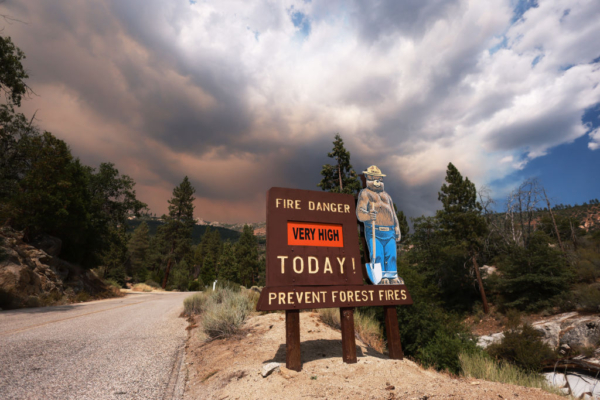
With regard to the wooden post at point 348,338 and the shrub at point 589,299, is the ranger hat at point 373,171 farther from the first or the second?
the shrub at point 589,299

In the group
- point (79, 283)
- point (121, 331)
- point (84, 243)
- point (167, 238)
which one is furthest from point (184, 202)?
point (121, 331)

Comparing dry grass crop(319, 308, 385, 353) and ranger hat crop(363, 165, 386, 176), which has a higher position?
ranger hat crop(363, 165, 386, 176)

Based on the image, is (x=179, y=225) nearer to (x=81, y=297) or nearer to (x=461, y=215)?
(x=81, y=297)

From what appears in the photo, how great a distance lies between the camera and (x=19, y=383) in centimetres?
452

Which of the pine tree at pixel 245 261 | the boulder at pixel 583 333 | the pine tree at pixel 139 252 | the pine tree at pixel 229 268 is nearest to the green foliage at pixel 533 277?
the boulder at pixel 583 333

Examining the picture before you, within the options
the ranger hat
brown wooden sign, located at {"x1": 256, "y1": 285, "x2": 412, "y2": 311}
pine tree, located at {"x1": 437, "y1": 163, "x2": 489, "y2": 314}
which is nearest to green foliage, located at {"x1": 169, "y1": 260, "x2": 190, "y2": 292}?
pine tree, located at {"x1": 437, "y1": 163, "x2": 489, "y2": 314}

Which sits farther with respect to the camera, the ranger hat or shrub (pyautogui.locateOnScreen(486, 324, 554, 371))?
shrub (pyautogui.locateOnScreen(486, 324, 554, 371))

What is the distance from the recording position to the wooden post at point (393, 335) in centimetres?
639

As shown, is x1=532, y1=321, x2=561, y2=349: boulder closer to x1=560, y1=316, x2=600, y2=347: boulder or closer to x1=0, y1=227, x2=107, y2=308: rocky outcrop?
x1=560, y1=316, x2=600, y2=347: boulder

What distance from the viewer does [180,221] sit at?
63.5m

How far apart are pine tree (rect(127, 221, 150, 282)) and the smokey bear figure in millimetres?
65032

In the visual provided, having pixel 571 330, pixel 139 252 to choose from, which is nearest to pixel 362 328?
pixel 571 330

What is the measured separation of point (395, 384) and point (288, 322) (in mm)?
2193

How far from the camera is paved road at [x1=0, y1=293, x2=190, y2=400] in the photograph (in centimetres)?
448
